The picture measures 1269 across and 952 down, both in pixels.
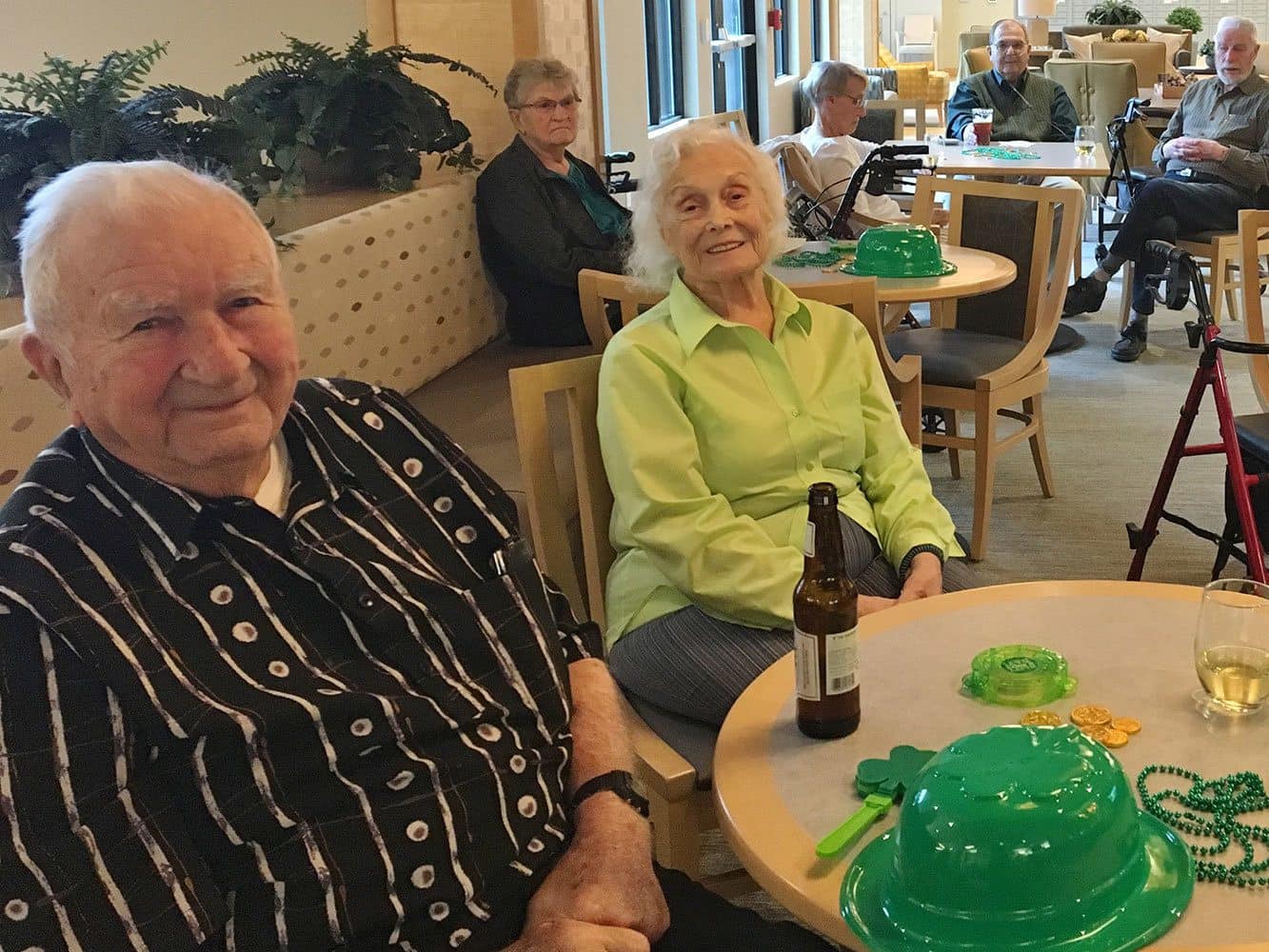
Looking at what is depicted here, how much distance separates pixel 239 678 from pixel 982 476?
2596 millimetres

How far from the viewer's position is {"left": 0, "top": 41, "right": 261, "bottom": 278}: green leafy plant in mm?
2418

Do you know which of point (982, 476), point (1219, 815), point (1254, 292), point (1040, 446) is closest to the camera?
point (1219, 815)

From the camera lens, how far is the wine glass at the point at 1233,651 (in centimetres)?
122

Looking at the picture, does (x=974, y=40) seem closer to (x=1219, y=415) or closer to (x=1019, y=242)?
(x=1019, y=242)

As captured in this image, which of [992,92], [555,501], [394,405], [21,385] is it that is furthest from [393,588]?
[992,92]

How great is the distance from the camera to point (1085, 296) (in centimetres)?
570

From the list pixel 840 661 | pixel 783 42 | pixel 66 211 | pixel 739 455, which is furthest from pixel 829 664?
pixel 783 42

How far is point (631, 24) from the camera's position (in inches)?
218

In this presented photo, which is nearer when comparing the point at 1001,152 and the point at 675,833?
the point at 675,833

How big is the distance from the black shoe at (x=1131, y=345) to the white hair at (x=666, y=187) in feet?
11.3

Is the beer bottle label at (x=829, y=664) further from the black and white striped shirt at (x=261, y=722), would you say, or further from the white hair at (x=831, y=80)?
the white hair at (x=831, y=80)

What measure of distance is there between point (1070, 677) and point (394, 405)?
0.81 metres

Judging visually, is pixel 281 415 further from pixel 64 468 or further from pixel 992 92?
pixel 992 92

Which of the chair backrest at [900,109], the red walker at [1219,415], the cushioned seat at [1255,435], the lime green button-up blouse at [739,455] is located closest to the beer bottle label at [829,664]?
the lime green button-up blouse at [739,455]
